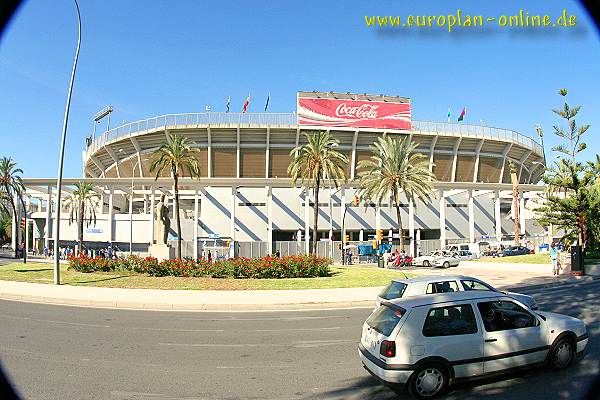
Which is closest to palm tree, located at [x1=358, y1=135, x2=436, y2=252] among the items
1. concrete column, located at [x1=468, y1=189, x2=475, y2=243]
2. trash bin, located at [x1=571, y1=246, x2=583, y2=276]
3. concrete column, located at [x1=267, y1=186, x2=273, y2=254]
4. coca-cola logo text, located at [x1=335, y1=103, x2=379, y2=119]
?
concrete column, located at [x1=267, y1=186, x2=273, y2=254]

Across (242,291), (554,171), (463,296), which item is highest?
(554,171)

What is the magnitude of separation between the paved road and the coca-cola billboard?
48.0 meters

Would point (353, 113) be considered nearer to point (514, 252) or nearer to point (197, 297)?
point (514, 252)

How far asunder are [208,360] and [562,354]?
662cm

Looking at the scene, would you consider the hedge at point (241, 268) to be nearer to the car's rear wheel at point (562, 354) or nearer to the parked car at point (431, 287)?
the parked car at point (431, 287)

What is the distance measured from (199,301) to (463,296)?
13.2 metres

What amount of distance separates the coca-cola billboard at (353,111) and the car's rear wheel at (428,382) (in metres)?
55.0

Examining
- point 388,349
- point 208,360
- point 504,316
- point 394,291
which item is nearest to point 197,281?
point 394,291

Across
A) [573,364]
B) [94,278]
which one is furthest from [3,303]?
[573,364]

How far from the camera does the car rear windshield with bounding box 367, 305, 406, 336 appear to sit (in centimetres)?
648

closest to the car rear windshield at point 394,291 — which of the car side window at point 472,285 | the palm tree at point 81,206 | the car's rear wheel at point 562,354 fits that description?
the car side window at point 472,285

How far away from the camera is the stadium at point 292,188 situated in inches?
2136

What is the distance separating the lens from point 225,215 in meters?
54.5

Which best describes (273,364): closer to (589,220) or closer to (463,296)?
(463,296)
